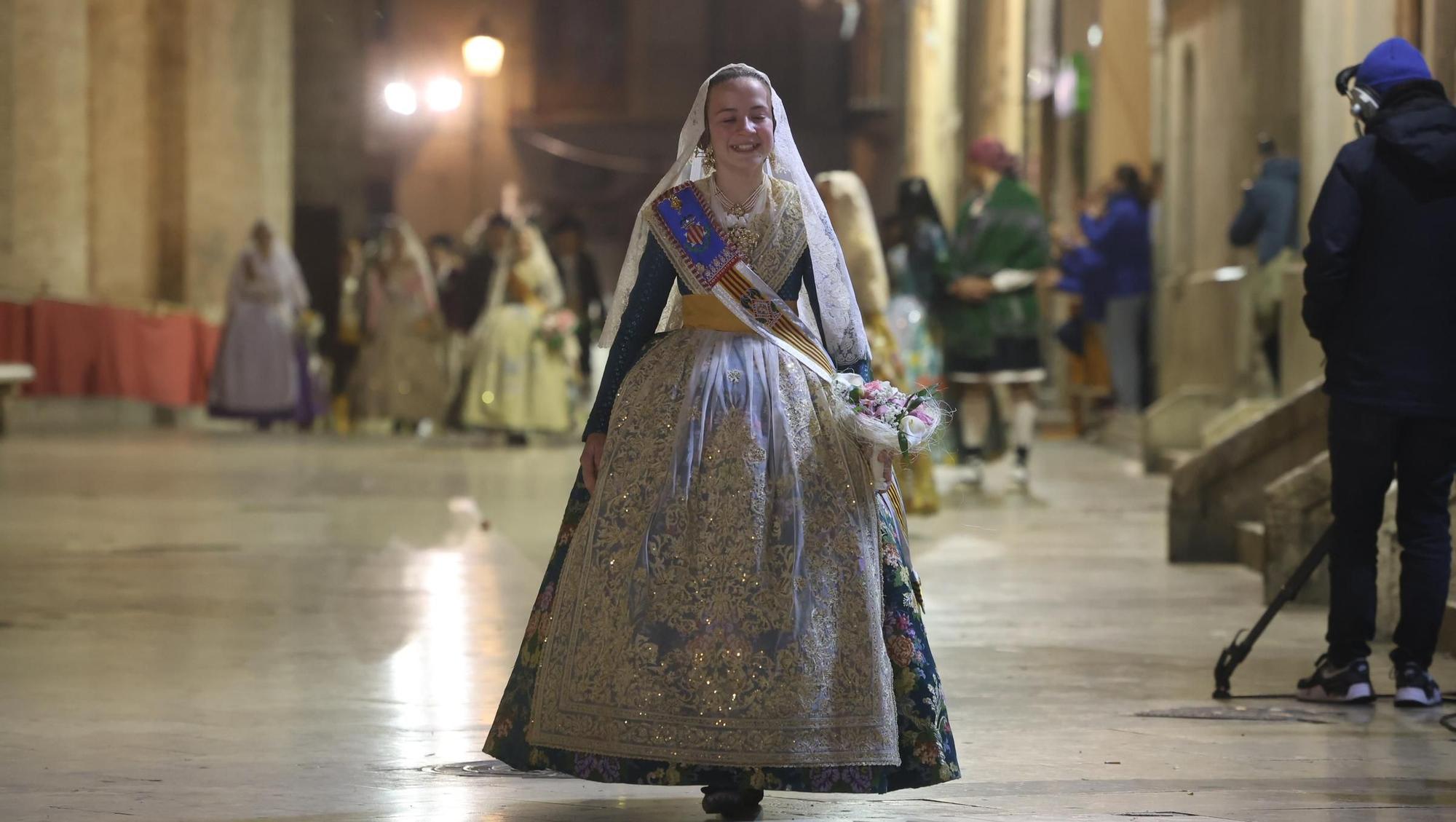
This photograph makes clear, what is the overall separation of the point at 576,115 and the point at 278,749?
53555mm

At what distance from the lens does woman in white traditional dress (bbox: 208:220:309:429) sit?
25.4 meters

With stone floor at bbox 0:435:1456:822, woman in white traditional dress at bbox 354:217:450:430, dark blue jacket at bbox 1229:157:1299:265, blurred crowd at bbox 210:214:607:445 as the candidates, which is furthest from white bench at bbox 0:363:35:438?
dark blue jacket at bbox 1229:157:1299:265

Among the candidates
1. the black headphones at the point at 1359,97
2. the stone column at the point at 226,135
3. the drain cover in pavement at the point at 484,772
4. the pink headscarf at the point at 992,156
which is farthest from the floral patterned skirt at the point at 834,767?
the stone column at the point at 226,135

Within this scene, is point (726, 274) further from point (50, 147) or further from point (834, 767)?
point (50, 147)

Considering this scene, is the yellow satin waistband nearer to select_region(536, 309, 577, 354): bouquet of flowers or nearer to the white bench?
the white bench

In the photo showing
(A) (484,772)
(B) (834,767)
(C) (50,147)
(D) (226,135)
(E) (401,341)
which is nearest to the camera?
(B) (834,767)

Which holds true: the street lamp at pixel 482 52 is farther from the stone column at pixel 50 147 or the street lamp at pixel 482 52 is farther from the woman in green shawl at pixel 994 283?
the woman in green shawl at pixel 994 283

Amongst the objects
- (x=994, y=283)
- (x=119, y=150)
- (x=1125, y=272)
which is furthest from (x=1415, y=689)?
(x=119, y=150)

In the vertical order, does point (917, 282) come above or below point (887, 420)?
above

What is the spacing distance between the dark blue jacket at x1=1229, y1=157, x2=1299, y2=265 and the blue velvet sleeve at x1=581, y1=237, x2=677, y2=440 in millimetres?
8994

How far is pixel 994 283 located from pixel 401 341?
38.2 feet

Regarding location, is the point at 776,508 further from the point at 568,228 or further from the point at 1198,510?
the point at 568,228

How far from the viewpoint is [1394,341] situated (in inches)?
255

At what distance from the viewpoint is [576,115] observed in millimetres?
58656
